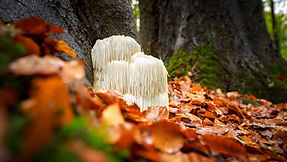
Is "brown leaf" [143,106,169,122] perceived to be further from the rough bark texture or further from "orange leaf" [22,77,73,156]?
"orange leaf" [22,77,73,156]

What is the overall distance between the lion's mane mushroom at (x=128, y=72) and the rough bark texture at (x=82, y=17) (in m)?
0.13

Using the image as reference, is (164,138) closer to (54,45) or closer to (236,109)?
(54,45)

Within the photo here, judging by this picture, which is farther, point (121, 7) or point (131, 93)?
point (121, 7)

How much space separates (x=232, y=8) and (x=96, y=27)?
13.4 feet

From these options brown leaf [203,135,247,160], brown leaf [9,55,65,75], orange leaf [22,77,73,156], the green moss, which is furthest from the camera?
the green moss

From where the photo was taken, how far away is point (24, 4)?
53.6 inches

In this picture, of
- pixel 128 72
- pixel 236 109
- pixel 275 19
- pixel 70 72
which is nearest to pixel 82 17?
pixel 128 72

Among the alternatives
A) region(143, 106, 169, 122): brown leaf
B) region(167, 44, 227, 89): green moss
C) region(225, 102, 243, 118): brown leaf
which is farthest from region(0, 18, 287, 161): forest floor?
region(167, 44, 227, 89): green moss

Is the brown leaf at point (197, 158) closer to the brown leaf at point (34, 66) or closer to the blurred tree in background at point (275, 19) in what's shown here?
the brown leaf at point (34, 66)

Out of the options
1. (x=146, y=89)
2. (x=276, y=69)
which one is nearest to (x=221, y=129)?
(x=146, y=89)

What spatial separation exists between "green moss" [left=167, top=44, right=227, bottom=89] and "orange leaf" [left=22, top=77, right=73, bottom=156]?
3.82 metres

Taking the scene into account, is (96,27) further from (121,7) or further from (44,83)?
(44,83)

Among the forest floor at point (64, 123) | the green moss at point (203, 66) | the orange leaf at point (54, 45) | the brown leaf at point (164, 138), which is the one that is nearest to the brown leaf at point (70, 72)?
the forest floor at point (64, 123)

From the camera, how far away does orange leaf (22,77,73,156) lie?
0.48 meters
